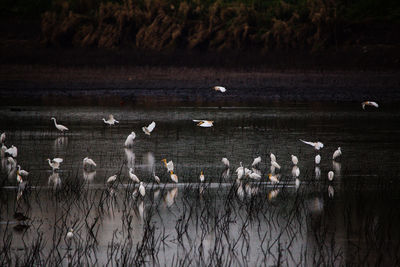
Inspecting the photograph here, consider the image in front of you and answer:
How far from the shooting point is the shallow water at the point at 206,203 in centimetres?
852

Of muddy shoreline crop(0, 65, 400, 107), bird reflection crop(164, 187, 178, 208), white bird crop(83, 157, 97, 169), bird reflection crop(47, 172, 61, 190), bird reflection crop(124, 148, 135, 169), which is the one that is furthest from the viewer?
muddy shoreline crop(0, 65, 400, 107)

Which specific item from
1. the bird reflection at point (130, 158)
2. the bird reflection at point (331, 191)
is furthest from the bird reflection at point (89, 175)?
the bird reflection at point (331, 191)

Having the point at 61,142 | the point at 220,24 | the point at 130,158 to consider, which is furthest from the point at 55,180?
the point at 220,24

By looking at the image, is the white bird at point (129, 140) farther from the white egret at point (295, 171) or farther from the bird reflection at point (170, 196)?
the bird reflection at point (170, 196)

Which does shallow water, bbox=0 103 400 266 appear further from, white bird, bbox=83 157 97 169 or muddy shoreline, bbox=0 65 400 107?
muddy shoreline, bbox=0 65 400 107

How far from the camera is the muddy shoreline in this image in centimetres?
2953

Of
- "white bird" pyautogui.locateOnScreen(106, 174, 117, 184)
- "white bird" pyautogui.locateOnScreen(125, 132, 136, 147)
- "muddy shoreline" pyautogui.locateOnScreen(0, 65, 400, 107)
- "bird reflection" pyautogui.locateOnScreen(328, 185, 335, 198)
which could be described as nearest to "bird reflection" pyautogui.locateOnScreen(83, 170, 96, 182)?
"white bird" pyautogui.locateOnScreen(106, 174, 117, 184)

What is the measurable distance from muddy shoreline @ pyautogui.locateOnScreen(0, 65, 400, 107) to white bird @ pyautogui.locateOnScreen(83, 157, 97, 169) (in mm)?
14140

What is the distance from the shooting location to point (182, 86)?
107 feet

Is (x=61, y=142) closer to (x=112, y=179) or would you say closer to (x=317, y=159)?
(x=112, y=179)

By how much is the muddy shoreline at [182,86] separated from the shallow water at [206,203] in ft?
33.9

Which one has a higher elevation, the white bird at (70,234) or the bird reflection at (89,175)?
the white bird at (70,234)

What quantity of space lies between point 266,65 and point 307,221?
92.6 ft

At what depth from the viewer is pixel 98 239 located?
9023 millimetres
